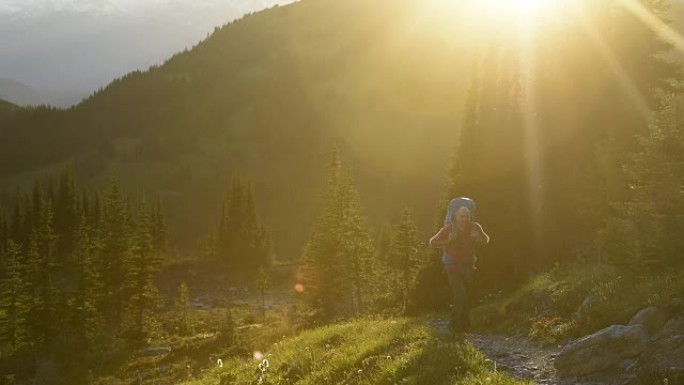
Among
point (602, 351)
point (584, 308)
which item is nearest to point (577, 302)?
point (584, 308)

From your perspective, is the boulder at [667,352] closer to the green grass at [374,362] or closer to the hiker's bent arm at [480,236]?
the green grass at [374,362]

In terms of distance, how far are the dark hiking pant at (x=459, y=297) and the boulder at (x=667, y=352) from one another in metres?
5.03

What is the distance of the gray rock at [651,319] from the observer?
11.7 meters

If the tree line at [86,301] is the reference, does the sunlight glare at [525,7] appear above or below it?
above

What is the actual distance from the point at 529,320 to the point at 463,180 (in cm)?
2291

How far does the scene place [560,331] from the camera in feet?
46.4

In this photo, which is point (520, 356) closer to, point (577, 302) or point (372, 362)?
point (372, 362)

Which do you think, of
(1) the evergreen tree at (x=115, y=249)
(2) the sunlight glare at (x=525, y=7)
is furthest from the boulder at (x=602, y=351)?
(1) the evergreen tree at (x=115, y=249)

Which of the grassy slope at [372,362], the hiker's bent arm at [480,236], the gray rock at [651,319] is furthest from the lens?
the hiker's bent arm at [480,236]

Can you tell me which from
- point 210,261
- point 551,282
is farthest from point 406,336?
point 210,261

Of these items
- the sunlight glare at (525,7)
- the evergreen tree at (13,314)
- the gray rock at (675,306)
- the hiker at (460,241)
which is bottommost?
the evergreen tree at (13,314)

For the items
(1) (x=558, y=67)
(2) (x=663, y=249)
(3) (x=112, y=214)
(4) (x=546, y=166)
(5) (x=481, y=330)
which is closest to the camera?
(2) (x=663, y=249)

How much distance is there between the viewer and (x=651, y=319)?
38.9 ft

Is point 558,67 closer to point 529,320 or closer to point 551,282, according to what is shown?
point 551,282
